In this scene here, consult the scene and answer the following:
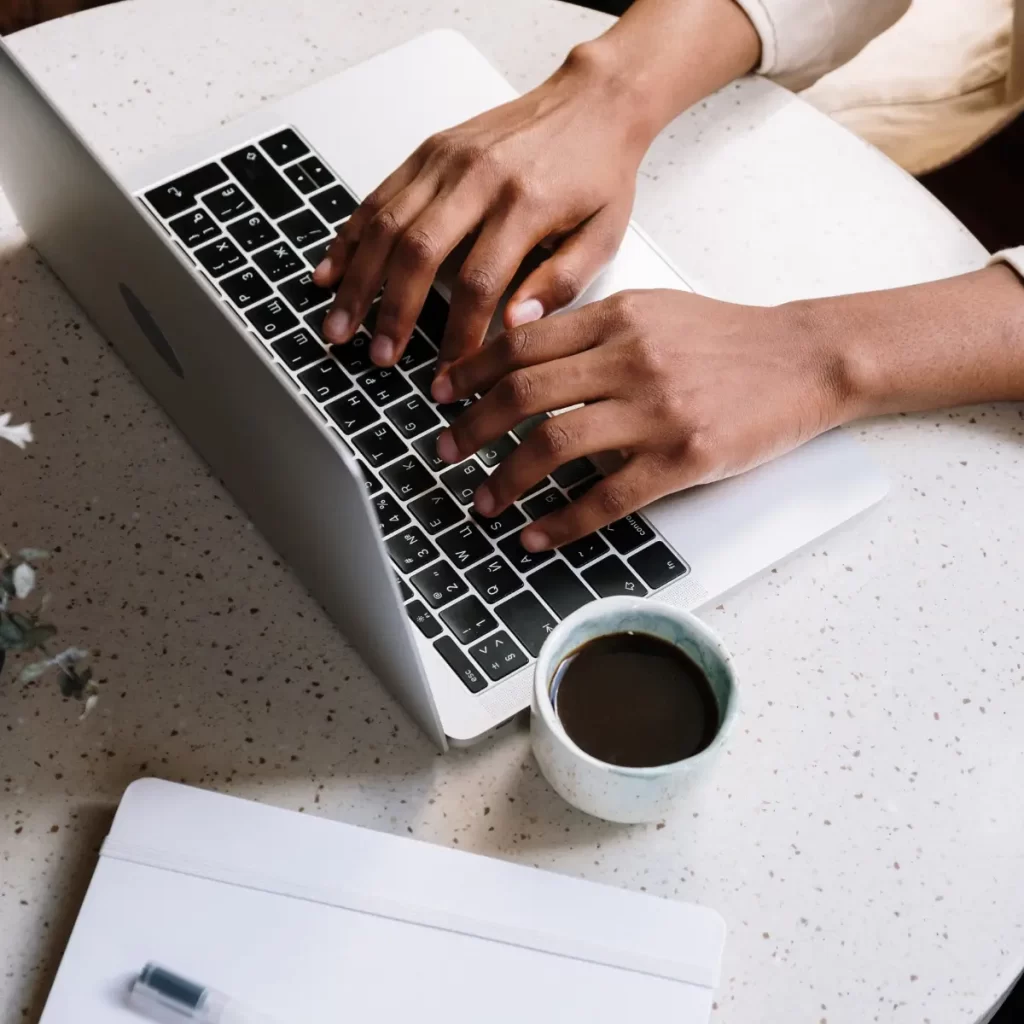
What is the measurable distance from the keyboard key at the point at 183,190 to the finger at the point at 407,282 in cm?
16

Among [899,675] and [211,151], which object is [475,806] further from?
[211,151]

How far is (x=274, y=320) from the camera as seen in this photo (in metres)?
0.77

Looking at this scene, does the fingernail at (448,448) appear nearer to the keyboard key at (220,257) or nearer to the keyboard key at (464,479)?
the keyboard key at (464,479)

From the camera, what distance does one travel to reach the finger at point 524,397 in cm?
69

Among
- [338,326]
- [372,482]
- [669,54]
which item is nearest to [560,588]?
[372,482]

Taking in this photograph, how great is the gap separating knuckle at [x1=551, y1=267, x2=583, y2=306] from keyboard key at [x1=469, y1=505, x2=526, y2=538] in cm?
16

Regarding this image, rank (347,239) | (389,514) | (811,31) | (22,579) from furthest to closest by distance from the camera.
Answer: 1. (811,31)
2. (347,239)
3. (389,514)
4. (22,579)

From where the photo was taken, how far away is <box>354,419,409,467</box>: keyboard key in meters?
Answer: 0.71

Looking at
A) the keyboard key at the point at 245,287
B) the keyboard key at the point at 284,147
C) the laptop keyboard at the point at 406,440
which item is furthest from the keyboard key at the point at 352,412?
the keyboard key at the point at 284,147

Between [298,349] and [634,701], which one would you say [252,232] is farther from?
[634,701]

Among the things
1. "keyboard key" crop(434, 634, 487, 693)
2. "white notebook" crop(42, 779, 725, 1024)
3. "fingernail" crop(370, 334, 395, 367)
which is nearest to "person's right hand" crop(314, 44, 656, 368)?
"fingernail" crop(370, 334, 395, 367)

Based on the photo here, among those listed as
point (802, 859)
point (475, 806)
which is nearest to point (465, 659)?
point (475, 806)

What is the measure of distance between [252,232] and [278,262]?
30 millimetres

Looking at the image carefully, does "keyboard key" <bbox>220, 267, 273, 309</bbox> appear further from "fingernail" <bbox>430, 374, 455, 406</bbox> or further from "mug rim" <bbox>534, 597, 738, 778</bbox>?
"mug rim" <bbox>534, 597, 738, 778</bbox>
